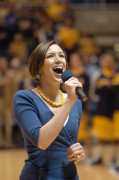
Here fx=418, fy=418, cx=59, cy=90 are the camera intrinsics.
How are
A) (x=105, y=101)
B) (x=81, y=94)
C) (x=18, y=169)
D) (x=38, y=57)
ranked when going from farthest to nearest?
(x=105, y=101), (x=18, y=169), (x=38, y=57), (x=81, y=94)

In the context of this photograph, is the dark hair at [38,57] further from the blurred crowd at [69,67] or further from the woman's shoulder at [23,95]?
the blurred crowd at [69,67]

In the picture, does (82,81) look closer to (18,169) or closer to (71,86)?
(18,169)

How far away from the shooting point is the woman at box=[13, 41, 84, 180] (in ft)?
6.47

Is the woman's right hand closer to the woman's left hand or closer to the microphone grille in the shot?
the microphone grille

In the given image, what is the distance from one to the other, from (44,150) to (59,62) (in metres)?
0.46

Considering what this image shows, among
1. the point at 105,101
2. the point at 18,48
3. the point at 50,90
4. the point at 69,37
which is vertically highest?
the point at 50,90

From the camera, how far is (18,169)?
6395mm

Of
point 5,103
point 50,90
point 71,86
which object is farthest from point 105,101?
point 71,86

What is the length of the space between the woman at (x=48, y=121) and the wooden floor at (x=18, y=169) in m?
3.62

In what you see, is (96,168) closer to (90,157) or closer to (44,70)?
(90,157)

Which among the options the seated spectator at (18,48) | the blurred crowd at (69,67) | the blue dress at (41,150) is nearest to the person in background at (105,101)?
the blurred crowd at (69,67)

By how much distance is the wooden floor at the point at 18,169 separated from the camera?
585 centimetres

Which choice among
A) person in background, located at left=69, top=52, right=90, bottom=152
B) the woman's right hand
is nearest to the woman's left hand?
the woman's right hand

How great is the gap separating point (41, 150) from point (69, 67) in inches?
228
